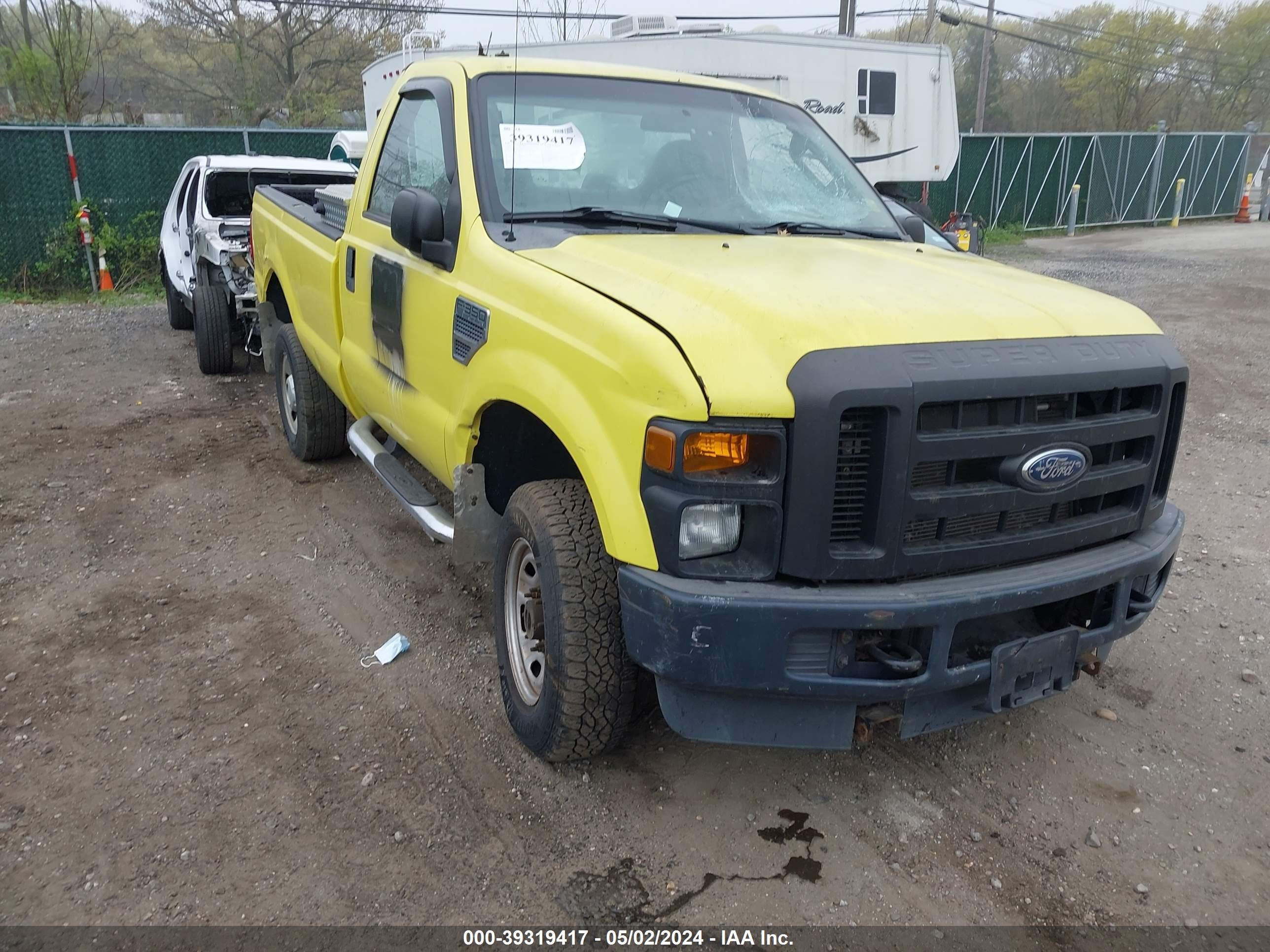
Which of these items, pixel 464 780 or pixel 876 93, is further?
pixel 876 93

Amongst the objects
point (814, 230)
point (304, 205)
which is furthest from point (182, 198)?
point (814, 230)

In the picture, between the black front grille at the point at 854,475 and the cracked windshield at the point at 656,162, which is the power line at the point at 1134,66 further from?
the black front grille at the point at 854,475

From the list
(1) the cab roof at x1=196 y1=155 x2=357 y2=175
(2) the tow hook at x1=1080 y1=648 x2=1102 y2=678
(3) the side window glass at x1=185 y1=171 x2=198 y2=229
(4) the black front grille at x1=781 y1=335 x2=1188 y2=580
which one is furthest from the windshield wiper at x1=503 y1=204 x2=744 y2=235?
(3) the side window glass at x1=185 y1=171 x2=198 y2=229

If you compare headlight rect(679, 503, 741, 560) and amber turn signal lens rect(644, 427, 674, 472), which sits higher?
amber turn signal lens rect(644, 427, 674, 472)

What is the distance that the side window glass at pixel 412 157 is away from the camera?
3916 mm

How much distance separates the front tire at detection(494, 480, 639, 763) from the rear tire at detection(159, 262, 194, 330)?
9.03m

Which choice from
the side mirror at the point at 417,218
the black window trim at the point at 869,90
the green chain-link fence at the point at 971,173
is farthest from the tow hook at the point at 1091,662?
the green chain-link fence at the point at 971,173

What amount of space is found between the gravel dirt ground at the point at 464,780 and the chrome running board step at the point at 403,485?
0.55 metres

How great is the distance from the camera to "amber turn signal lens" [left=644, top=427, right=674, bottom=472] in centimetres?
244

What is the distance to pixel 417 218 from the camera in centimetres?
346

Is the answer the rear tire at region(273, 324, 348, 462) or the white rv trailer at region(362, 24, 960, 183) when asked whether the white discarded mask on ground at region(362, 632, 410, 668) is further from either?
the white rv trailer at region(362, 24, 960, 183)

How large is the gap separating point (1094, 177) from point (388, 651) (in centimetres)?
2582

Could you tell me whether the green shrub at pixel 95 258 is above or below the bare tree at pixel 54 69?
below

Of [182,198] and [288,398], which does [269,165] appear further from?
[288,398]
